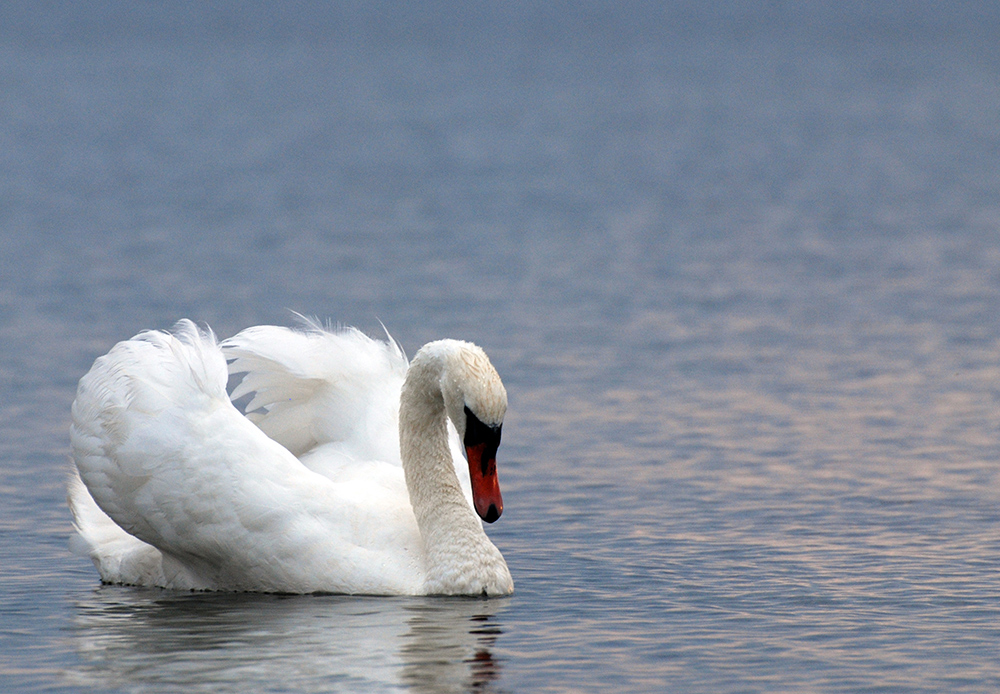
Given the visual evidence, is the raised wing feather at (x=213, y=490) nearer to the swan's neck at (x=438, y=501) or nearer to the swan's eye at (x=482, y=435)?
the swan's neck at (x=438, y=501)

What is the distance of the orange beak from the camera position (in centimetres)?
1120

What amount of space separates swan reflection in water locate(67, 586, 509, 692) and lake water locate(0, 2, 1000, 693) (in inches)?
1.2

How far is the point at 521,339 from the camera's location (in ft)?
67.9

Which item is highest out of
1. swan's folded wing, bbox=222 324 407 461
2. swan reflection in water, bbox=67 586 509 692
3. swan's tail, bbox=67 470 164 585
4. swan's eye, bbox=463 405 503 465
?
swan's folded wing, bbox=222 324 407 461

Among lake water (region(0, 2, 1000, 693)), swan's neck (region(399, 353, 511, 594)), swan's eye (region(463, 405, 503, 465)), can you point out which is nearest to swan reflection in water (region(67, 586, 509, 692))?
lake water (region(0, 2, 1000, 693))

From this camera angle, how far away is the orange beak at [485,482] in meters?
11.2

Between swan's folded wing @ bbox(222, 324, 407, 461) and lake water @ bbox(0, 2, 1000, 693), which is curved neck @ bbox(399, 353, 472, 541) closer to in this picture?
lake water @ bbox(0, 2, 1000, 693)

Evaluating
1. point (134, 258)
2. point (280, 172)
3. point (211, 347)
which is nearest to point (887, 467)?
point (211, 347)

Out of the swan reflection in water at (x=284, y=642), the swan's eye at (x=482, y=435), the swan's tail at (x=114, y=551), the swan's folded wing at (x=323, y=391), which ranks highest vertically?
the swan's folded wing at (x=323, y=391)

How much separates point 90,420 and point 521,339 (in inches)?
364

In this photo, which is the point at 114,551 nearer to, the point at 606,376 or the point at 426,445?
the point at 426,445

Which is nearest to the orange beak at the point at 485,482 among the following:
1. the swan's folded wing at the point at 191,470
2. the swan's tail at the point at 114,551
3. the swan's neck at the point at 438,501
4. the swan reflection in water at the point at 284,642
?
the swan's neck at the point at 438,501

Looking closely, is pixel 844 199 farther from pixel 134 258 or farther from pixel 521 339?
pixel 521 339

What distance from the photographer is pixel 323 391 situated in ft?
41.8
